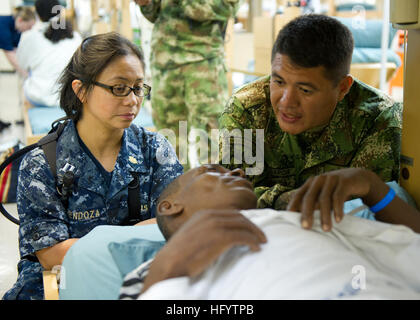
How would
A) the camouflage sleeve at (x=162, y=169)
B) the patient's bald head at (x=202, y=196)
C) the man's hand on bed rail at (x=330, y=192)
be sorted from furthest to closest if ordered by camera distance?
the camouflage sleeve at (x=162, y=169), the patient's bald head at (x=202, y=196), the man's hand on bed rail at (x=330, y=192)

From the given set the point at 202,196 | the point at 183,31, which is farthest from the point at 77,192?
the point at 183,31

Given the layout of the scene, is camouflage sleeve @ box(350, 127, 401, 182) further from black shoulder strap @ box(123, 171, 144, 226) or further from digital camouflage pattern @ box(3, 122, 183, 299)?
black shoulder strap @ box(123, 171, 144, 226)

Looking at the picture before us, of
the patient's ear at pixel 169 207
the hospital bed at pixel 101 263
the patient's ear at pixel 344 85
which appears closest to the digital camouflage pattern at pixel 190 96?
the patient's ear at pixel 344 85

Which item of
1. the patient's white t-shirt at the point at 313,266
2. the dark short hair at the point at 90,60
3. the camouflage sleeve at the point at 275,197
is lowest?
the camouflage sleeve at the point at 275,197

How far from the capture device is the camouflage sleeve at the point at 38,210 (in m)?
1.77

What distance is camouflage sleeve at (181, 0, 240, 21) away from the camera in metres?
3.16

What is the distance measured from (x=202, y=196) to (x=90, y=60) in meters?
0.90

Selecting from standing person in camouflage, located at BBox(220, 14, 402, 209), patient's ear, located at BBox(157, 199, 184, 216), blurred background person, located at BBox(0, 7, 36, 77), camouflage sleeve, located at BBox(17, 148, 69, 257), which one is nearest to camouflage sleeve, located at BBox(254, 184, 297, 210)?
standing person in camouflage, located at BBox(220, 14, 402, 209)

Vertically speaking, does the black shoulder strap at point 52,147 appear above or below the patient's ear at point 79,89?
below

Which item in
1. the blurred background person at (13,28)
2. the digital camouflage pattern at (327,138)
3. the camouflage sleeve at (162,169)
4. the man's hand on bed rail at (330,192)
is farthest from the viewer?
the blurred background person at (13,28)

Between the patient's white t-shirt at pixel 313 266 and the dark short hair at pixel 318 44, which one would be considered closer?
the patient's white t-shirt at pixel 313 266

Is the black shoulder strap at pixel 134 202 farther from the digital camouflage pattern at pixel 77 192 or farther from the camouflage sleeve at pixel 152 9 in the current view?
the camouflage sleeve at pixel 152 9

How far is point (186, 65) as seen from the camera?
337 cm
